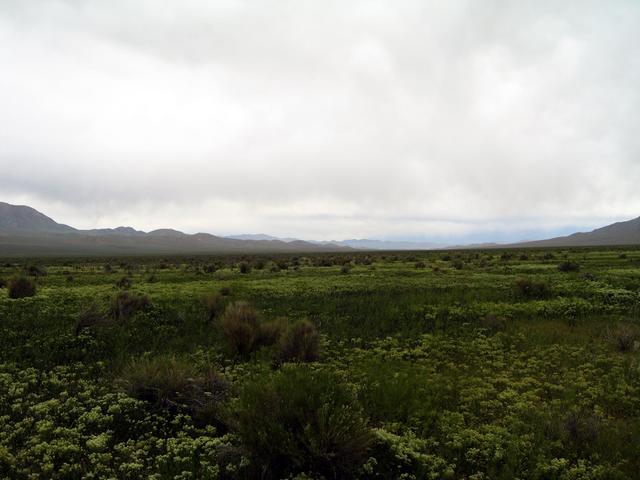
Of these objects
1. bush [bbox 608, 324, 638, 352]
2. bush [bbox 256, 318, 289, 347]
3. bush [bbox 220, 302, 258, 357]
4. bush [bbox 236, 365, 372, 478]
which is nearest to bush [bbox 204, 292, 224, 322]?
bush [bbox 220, 302, 258, 357]

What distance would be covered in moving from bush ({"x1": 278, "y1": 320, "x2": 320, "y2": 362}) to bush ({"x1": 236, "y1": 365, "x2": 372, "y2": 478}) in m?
4.45

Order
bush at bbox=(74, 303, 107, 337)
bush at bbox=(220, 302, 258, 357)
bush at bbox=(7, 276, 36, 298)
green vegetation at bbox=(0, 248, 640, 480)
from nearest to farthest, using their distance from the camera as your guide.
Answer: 1. green vegetation at bbox=(0, 248, 640, 480)
2. bush at bbox=(220, 302, 258, 357)
3. bush at bbox=(74, 303, 107, 337)
4. bush at bbox=(7, 276, 36, 298)

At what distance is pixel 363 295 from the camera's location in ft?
67.3

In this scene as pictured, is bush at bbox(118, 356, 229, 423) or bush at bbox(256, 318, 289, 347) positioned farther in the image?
bush at bbox(256, 318, 289, 347)

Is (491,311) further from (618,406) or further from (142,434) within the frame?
(142,434)

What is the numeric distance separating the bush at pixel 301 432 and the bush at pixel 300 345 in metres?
4.45

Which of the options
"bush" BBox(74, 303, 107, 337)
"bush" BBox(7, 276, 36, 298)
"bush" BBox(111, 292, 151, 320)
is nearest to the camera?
"bush" BBox(74, 303, 107, 337)

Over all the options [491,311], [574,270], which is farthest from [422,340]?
[574,270]

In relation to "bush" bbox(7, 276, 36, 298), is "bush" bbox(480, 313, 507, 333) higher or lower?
lower

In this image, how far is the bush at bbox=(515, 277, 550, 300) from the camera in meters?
19.6

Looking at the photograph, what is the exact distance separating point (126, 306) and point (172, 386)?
29.0 ft

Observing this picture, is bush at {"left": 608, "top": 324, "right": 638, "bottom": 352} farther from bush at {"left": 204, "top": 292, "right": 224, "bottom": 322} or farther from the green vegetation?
bush at {"left": 204, "top": 292, "right": 224, "bottom": 322}

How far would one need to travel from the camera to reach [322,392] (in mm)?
6102

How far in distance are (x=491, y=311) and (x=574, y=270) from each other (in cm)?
1897
